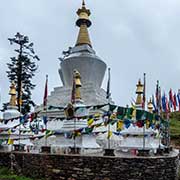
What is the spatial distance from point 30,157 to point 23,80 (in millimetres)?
22156

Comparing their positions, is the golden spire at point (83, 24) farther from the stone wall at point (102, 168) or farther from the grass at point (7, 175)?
the stone wall at point (102, 168)

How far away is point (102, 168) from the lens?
38.1 ft

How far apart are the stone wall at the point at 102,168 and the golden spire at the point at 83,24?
525 inches

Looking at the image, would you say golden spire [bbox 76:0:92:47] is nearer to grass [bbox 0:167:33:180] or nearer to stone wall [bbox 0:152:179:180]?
grass [bbox 0:167:33:180]

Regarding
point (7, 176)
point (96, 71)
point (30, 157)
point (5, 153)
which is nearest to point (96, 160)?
point (30, 157)

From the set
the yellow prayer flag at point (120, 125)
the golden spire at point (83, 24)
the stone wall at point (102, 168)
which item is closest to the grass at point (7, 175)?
the stone wall at point (102, 168)

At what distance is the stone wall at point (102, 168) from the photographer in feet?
37.9

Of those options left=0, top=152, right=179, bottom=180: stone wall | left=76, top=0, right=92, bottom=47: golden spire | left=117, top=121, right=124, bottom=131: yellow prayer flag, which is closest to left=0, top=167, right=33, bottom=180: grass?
left=0, top=152, right=179, bottom=180: stone wall

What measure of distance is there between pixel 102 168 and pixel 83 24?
16.0 metres

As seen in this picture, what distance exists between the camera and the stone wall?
11555 mm

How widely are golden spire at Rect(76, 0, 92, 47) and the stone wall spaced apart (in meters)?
13.3

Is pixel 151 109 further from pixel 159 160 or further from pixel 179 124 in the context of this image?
pixel 179 124

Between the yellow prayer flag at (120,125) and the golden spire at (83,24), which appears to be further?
the golden spire at (83,24)

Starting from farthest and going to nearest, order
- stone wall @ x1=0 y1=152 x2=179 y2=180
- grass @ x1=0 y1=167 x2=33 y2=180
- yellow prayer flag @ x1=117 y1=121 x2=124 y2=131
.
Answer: yellow prayer flag @ x1=117 y1=121 x2=124 y2=131
grass @ x1=0 y1=167 x2=33 y2=180
stone wall @ x1=0 y1=152 x2=179 y2=180
